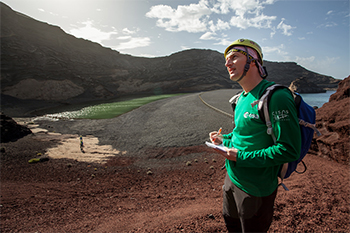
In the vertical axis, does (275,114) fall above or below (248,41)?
below

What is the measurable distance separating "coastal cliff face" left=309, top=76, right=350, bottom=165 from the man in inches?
205

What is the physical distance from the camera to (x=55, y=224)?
454cm

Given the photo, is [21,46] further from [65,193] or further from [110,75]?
[65,193]

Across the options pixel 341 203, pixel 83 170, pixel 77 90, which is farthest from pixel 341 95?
pixel 77 90

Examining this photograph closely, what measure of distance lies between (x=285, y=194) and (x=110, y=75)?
72985 mm

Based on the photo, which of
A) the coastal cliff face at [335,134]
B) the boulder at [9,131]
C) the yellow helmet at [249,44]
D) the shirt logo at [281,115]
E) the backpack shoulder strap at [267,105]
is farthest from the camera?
the boulder at [9,131]

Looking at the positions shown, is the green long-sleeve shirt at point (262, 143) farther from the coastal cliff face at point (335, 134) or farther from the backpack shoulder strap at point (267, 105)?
the coastal cliff face at point (335, 134)

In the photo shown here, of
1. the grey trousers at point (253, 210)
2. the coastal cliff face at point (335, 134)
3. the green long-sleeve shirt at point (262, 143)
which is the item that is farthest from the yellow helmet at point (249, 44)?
the coastal cliff face at point (335, 134)

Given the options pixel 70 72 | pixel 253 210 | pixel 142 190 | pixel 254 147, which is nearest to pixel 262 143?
pixel 254 147

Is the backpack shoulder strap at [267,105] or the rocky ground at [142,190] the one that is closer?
the backpack shoulder strap at [267,105]

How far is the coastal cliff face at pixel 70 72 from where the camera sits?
147 ft

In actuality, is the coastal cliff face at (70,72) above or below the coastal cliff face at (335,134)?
above

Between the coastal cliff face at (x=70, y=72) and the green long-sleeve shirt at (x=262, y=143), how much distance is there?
45393mm

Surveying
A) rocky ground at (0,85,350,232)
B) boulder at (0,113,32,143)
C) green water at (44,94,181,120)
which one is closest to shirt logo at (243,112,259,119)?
rocky ground at (0,85,350,232)
